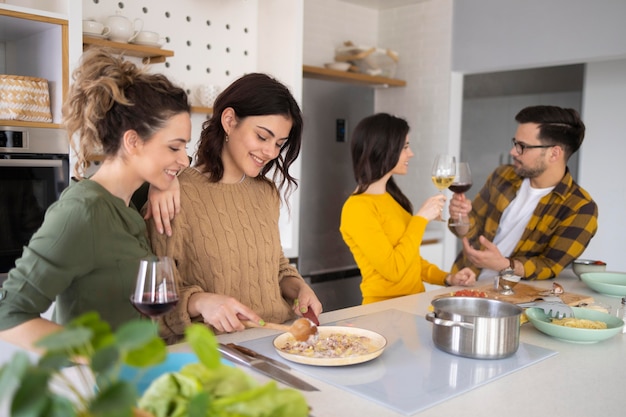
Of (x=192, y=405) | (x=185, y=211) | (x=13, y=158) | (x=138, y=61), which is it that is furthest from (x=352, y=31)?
(x=192, y=405)

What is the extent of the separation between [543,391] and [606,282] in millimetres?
1386

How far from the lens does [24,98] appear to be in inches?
107

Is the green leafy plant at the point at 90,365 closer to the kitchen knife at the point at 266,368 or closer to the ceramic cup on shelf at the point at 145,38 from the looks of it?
the kitchen knife at the point at 266,368

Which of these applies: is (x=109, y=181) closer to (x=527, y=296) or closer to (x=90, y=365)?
(x=90, y=365)

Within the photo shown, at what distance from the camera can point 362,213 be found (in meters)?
2.51

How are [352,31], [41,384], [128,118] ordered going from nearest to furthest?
[41,384] < [128,118] < [352,31]

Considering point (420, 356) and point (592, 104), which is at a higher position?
point (592, 104)

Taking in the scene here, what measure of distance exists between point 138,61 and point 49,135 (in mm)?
819

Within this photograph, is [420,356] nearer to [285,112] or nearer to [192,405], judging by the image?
[285,112]

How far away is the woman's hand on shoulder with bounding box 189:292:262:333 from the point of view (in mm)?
1495

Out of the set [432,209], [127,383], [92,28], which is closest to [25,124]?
[92,28]

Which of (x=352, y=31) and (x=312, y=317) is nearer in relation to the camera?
(x=312, y=317)

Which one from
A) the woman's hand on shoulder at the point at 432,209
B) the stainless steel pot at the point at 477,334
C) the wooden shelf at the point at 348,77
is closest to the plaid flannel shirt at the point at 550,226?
the woman's hand on shoulder at the point at 432,209

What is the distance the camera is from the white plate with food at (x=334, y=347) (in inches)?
54.2
